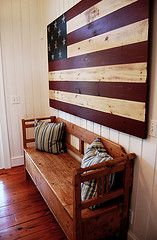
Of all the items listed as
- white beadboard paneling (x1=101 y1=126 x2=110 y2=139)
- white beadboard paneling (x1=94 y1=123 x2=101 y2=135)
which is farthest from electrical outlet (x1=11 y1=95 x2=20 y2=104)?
white beadboard paneling (x1=101 y1=126 x2=110 y2=139)

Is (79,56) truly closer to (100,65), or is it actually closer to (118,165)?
(100,65)

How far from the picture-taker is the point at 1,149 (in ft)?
10.5

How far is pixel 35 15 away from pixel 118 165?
272 cm

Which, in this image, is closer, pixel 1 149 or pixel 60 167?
pixel 60 167

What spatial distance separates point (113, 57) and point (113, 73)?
0.12 meters

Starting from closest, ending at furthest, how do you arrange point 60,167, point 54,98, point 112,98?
1. point 112,98
2. point 60,167
3. point 54,98

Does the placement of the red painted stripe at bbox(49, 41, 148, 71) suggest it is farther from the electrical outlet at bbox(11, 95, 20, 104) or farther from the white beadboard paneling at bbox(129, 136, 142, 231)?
the electrical outlet at bbox(11, 95, 20, 104)

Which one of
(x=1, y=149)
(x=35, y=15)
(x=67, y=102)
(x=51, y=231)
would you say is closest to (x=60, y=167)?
(x=51, y=231)

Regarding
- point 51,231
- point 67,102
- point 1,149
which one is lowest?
point 51,231

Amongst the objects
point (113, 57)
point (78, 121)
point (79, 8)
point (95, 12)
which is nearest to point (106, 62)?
point (113, 57)

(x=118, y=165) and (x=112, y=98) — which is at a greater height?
(x=112, y=98)

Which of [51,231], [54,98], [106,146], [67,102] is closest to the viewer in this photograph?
[106,146]

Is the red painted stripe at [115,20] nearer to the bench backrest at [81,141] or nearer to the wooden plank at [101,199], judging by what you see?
the bench backrest at [81,141]

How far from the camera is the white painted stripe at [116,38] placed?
4.26 feet
